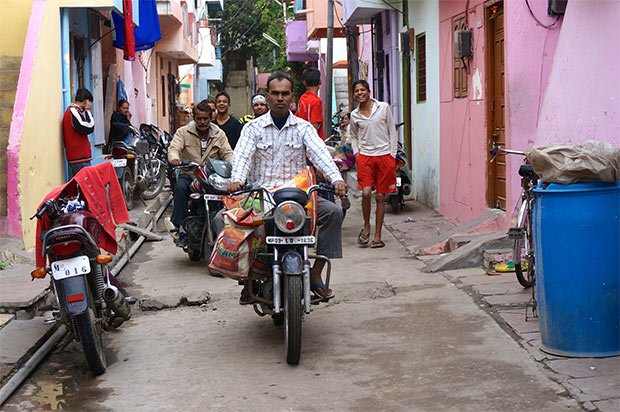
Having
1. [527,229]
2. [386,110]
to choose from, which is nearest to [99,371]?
[527,229]

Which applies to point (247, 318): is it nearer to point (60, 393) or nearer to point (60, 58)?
point (60, 393)

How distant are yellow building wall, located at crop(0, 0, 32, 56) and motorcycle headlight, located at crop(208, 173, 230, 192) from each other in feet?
12.7

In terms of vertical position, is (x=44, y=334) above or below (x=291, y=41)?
below

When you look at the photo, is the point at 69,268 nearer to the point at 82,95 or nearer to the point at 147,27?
the point at 82,95

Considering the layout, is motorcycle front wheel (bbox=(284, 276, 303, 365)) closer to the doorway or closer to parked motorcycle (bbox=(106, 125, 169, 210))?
the doorway

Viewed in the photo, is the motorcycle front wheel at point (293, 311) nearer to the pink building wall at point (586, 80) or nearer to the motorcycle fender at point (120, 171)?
the pink building wall at point (586, 80)

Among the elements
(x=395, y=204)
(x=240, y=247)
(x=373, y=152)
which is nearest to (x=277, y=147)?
(x=240, y=247)

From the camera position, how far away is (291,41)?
121 ft

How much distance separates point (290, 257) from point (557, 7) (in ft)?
15.6

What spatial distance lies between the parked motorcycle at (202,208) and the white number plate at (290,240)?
3.20 metres

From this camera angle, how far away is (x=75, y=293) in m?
5.63

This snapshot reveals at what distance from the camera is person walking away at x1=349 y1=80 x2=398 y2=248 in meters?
10.9

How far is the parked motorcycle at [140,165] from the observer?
15214mm

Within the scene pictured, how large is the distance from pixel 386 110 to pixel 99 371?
5.97m
